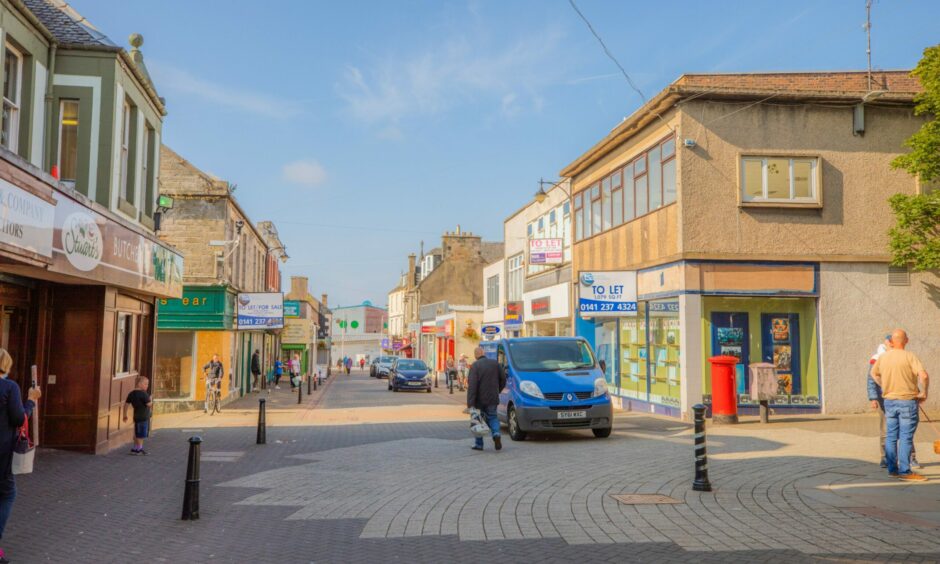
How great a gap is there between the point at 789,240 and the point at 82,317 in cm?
1496

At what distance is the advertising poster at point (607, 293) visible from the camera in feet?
65.0

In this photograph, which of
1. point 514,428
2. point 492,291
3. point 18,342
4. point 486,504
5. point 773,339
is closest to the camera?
point 486,504

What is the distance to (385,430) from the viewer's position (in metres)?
17.2

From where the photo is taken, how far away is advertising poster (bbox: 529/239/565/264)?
93.2 ft

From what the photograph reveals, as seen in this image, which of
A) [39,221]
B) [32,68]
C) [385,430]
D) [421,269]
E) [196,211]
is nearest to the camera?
[39,221]

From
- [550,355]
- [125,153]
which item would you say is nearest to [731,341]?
[550,355]

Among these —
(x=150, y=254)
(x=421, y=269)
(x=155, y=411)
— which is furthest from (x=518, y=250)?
(x=421, y=269)

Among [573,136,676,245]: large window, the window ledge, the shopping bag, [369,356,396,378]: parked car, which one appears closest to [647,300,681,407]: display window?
[573,136,676,245]: large window

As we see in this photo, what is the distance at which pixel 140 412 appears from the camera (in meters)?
13.5

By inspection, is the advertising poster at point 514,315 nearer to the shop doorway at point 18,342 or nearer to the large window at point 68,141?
the large window at point 68,141

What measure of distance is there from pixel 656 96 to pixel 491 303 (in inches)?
1035

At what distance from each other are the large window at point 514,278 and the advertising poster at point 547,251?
606cm

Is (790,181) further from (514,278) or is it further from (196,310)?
(514,278)

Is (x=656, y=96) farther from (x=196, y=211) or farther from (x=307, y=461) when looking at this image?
(x=196, y=211)
